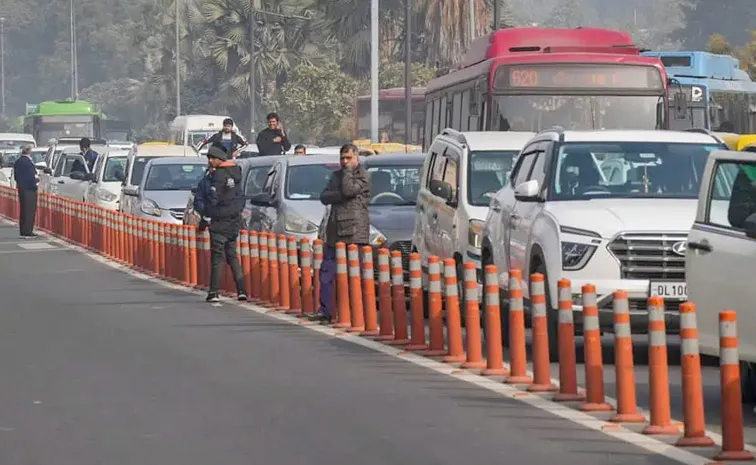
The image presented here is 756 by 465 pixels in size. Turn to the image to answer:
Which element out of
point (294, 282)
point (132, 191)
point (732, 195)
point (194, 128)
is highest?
point (732, 195)

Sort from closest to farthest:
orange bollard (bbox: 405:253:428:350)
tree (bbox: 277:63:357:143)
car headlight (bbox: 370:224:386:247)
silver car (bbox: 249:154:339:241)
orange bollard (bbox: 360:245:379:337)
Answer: orange bollard (bbox: 405:253:428:350) < orange bollard (bbox: 360:245:379:337) < car headlight (bbox: 370:224:386:247) < silver car (bbox: 249:154:339:241) < tree (bbox: 277:63:357:143)

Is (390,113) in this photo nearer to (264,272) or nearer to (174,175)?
(174,175)

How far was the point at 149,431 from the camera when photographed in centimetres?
1138

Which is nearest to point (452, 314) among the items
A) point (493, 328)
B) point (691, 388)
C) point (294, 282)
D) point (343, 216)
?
point (493, 328)

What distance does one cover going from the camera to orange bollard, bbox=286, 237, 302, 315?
2089 centimetres

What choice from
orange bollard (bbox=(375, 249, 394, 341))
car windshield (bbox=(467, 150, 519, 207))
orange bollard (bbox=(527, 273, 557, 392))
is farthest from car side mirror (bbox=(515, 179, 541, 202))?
car windshield (bbox=(467, 150, 519, 207))

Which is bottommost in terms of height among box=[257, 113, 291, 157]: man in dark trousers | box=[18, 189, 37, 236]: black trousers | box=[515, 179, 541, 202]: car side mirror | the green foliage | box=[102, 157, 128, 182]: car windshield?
box=[18, 189, 37, 236]: black trousers

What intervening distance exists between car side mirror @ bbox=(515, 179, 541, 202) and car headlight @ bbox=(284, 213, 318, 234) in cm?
742

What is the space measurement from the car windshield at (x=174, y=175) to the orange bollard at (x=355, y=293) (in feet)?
49.3

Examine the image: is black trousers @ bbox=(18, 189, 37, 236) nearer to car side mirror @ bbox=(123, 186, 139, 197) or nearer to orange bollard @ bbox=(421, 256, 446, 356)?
car side mirror @ bbox=(123, 186, 139, 197)

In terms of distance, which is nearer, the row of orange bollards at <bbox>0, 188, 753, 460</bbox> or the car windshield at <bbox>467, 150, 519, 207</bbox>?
the row of orange bollards at <bbox>0, 188, 753, 460</bbox>

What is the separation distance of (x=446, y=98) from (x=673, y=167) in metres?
15.0

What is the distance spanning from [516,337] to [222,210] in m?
8.44

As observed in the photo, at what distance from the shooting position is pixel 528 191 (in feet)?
53.0
